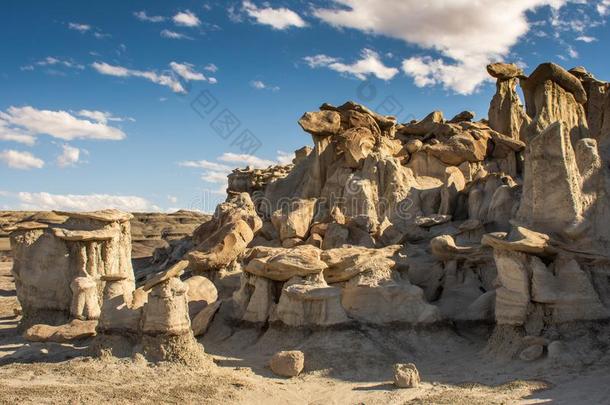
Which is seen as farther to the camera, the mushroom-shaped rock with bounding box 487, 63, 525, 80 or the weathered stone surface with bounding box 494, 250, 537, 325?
the mushroom-shaped rock with bounding box 487, 63, 525, 80

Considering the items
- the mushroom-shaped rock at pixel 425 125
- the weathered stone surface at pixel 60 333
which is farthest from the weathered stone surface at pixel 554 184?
the mushroom-shaped rock at pixel 425 125

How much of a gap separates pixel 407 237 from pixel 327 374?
25.8 feet

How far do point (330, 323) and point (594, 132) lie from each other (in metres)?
17.0

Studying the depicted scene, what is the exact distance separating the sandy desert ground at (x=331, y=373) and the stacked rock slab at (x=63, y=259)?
1.79 m

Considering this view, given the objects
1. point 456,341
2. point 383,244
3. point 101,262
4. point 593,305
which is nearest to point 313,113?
point 383,244

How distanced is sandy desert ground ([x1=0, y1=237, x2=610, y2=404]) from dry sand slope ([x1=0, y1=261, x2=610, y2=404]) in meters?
0.02

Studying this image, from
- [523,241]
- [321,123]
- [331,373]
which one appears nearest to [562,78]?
[321,123]

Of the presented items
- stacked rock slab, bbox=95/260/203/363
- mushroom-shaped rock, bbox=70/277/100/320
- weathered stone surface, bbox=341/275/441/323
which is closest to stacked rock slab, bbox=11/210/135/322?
mushroom-shaped rock, bbox=70/277/100/320

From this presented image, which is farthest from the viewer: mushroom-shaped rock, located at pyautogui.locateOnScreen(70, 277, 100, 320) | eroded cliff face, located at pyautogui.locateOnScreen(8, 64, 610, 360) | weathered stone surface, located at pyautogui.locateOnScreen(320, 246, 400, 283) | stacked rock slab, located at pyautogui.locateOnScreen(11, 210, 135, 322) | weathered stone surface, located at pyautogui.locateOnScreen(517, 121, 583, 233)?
stacked rock slab, located at pyautogui.locateOnScreen(11, 210, 135, 322)

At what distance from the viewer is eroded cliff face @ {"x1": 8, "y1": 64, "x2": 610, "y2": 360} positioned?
495 inches

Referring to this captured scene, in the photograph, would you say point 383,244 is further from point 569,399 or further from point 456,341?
point 569,399

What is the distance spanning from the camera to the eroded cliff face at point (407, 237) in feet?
41.3

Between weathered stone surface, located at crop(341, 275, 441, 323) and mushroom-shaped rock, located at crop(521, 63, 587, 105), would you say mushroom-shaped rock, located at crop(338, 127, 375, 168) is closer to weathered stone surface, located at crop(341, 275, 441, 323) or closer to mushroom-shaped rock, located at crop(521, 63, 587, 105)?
mushroom-shaped rock, located at crop(521, 63, 587, 105)

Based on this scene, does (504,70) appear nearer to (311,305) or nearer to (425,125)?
(425,125)
